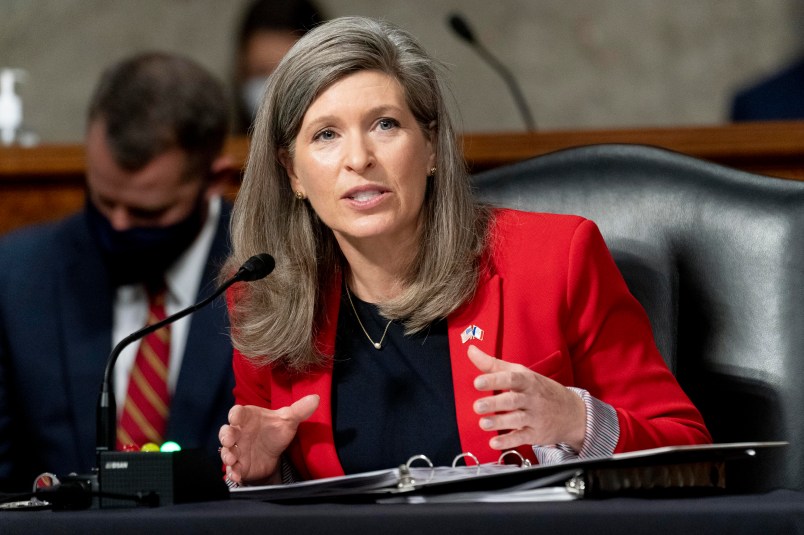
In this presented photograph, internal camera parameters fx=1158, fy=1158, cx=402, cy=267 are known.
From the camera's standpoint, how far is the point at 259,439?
1.56m

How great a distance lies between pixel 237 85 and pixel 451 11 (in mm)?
1015

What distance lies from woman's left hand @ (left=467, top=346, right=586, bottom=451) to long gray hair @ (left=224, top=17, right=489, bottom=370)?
1.15 feet

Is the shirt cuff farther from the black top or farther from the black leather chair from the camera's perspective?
the black leather chair

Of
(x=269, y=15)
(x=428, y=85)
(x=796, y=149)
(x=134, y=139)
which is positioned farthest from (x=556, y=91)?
(x=428, y=85)

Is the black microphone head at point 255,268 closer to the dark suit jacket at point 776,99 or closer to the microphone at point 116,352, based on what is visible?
the microphone at point 116,352

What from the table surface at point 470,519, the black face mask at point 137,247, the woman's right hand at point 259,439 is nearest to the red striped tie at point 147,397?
the black face mask at point 137,247

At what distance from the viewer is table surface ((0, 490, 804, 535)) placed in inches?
38.4

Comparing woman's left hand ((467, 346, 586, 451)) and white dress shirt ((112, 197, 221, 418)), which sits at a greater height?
white dress shirt ((112, 197, 221, 418))

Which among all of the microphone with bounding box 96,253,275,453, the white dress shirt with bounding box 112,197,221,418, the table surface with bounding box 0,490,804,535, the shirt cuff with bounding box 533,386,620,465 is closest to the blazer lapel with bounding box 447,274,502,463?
the shirt cuff with bounding box 533,386,620,465

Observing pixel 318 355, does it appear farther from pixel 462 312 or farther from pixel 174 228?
pixel 174 228

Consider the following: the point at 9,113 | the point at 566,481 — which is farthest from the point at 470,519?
the point at 9,113

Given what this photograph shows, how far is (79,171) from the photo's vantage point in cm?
298

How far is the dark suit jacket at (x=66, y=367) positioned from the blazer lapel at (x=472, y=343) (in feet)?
2.75

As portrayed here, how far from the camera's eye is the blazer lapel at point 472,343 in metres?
1.61
